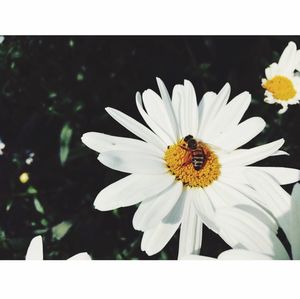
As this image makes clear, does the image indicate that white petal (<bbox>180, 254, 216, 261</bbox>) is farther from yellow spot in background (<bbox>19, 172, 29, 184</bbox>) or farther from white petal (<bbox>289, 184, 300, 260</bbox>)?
yellow spot in background (<bbox>19, 172, 29, 184</bbox>)

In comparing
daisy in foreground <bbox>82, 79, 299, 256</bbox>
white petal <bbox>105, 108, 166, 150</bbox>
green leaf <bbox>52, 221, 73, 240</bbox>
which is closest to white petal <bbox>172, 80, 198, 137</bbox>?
daisy in foreground <bbox>82, 79, 299, 256</bbox>

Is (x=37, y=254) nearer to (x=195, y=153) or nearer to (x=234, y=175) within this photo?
(x=195, y=153)

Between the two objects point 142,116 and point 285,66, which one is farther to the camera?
point 285,66

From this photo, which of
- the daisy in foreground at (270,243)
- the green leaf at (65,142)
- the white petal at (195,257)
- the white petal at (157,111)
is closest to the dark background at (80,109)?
the green leaf at (65,142)

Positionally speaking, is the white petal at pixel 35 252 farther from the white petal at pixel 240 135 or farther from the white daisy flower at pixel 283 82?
the white daisy flower at pixel 283 82

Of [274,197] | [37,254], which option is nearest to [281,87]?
[274,197]

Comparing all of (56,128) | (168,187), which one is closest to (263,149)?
(168,187)
